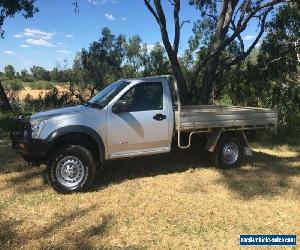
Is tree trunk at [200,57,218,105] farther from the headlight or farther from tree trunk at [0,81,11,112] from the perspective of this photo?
the headlight

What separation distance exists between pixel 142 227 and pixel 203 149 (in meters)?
3.78

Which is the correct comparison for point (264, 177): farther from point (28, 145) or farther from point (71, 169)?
point (28, 145)

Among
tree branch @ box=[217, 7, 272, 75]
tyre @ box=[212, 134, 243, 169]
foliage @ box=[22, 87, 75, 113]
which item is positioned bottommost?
tyre @ box=[212, 134, 243, 169]

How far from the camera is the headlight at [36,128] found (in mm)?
7227

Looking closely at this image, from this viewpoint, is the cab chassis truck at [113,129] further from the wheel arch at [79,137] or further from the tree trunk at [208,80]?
the tree trunk at [208,80]

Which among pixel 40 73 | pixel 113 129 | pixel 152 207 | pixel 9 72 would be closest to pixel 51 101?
pixel 113 129

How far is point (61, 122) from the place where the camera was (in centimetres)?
730

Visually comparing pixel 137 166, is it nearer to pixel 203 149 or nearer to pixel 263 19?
pixel 203 149

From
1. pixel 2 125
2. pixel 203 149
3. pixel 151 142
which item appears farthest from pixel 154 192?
pixel 2 125

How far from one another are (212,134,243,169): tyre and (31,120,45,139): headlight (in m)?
3.63

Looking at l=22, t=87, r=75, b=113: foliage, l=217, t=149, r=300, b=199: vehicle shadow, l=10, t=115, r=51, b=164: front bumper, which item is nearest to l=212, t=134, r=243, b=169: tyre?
l=217, t=149, r=300, b=199: vehicle shadow

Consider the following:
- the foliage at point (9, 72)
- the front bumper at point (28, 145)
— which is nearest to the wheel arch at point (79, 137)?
the front bumper at point (28, 145)

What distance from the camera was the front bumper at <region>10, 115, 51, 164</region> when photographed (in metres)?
7.16

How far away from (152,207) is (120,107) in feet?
6.02
